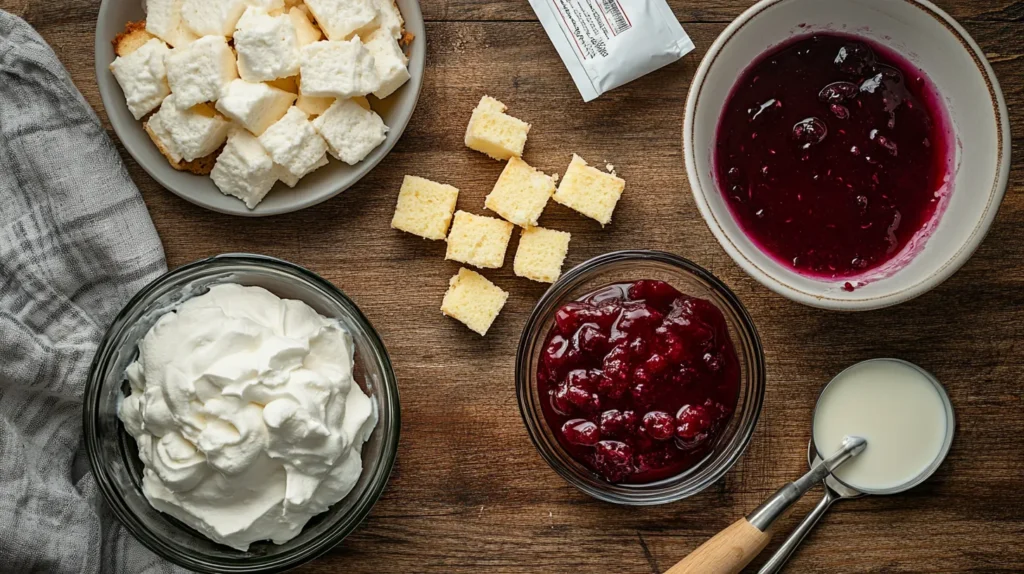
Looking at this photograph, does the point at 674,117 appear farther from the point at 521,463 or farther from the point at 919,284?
the point at 521,463

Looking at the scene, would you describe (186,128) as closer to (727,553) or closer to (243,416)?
(243,416)

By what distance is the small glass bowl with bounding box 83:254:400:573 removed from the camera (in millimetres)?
2025

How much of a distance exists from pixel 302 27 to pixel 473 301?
2.79 ft

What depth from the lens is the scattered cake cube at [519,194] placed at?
7.34 ft

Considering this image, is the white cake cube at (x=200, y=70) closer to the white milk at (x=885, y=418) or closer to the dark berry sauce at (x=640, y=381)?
the dark berry sauce at (x=640, y=381)

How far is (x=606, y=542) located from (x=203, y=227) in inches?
56.5

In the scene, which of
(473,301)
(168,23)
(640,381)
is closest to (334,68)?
(168,23)

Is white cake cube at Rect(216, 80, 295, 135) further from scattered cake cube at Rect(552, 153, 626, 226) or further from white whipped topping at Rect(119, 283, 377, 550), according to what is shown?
scattered cake cube at Rect(552, 153, 626, 226)

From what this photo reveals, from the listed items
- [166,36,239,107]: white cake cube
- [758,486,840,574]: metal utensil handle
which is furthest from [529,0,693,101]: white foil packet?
[758,486,840,574]: metal utensil handle

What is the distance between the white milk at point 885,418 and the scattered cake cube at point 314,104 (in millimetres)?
1556

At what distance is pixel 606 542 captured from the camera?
2.31 metres

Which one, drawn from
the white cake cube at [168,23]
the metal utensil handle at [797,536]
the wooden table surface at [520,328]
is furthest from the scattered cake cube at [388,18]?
the metal utensil handle at [797,536]

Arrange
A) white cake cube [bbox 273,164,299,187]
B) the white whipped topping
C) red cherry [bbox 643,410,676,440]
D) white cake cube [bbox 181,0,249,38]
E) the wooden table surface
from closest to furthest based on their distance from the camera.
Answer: the white whipped topping
red cherry [bbox 643,410,676,440]
white cake cube [bbox 181,0,249,38]
white cake cube [bbox 273,164,299,187]
the wooden table surface

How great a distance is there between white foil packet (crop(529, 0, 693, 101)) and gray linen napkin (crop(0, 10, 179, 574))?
4.09ft
